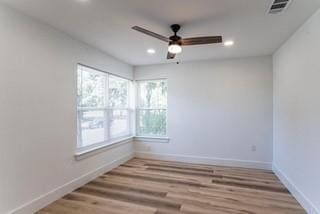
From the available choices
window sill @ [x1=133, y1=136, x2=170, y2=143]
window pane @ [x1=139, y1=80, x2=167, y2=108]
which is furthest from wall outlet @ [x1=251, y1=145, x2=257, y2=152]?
window pane @ [x1=139, y1=80, x2=167, y2=108]

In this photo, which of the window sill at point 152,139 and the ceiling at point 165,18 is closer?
the ceiling at point 165,18

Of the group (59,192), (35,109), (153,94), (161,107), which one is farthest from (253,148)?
(35,109)

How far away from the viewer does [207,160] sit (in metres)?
4.64

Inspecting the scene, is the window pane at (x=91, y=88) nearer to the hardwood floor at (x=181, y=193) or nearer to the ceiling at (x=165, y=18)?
the ceiling at (x=165, y=18)

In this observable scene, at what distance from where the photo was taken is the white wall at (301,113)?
235 centimetres

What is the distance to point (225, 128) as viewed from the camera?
14.8 feet

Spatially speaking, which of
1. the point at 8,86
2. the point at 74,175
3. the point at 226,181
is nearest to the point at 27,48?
the point at 8,86

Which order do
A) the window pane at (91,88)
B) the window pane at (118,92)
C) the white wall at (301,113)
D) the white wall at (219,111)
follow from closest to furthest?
the white wall at (301,113), the window pane at (91,88), the white wall at (219,111), the window pane at (118,92)

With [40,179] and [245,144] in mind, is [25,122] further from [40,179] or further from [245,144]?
[245,144]

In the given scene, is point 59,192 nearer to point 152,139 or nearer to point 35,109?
point 35,109

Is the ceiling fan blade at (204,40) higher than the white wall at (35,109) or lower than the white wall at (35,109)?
higher

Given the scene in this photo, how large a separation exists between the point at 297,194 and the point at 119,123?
3.66m

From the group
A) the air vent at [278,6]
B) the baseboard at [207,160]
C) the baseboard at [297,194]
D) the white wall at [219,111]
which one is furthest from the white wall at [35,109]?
the baseboard at [297,194]

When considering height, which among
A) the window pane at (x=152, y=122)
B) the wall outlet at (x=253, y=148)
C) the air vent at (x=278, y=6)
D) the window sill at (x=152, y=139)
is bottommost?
the wall outlet at (x=253, y=148)
